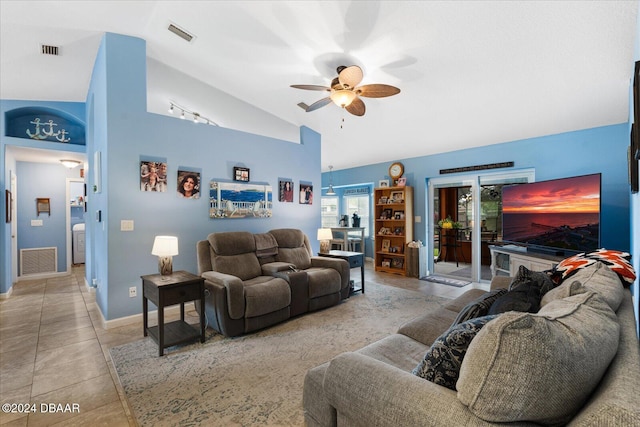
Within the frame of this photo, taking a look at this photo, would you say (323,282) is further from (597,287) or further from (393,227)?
(393,227)

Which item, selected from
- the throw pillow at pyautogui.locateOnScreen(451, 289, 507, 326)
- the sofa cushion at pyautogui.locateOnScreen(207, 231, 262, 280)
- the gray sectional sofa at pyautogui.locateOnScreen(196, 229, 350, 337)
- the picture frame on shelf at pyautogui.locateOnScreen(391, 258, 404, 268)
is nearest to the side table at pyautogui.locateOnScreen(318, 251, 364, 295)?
the gray sectional sofa at pyautogui.locateOnScreen(196, 229, 350, 337)

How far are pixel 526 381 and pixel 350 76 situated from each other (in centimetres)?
262

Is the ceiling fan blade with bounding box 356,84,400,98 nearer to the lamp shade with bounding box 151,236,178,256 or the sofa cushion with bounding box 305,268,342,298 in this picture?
the sofa cushion with bounding box 305,268,342,298

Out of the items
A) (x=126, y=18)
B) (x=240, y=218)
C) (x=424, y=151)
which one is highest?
(x=126, y=18)

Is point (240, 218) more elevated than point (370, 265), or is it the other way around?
point (240, 218)

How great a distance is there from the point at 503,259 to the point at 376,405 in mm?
4348

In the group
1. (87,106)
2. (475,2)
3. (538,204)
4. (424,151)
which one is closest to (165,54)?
(87,106)

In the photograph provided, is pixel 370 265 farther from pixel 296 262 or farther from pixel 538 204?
pixel 538 204

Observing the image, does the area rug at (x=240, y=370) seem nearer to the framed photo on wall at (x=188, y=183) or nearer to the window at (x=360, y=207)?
the framed photo on wall at (x=188, y=183)

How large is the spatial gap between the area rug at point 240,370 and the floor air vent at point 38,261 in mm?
4427

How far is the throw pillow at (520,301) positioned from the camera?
130cm

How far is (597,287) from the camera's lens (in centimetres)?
139

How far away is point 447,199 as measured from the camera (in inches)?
297

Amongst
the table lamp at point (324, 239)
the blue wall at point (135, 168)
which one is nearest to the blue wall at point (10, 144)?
the blue wall at point (135, 168)
